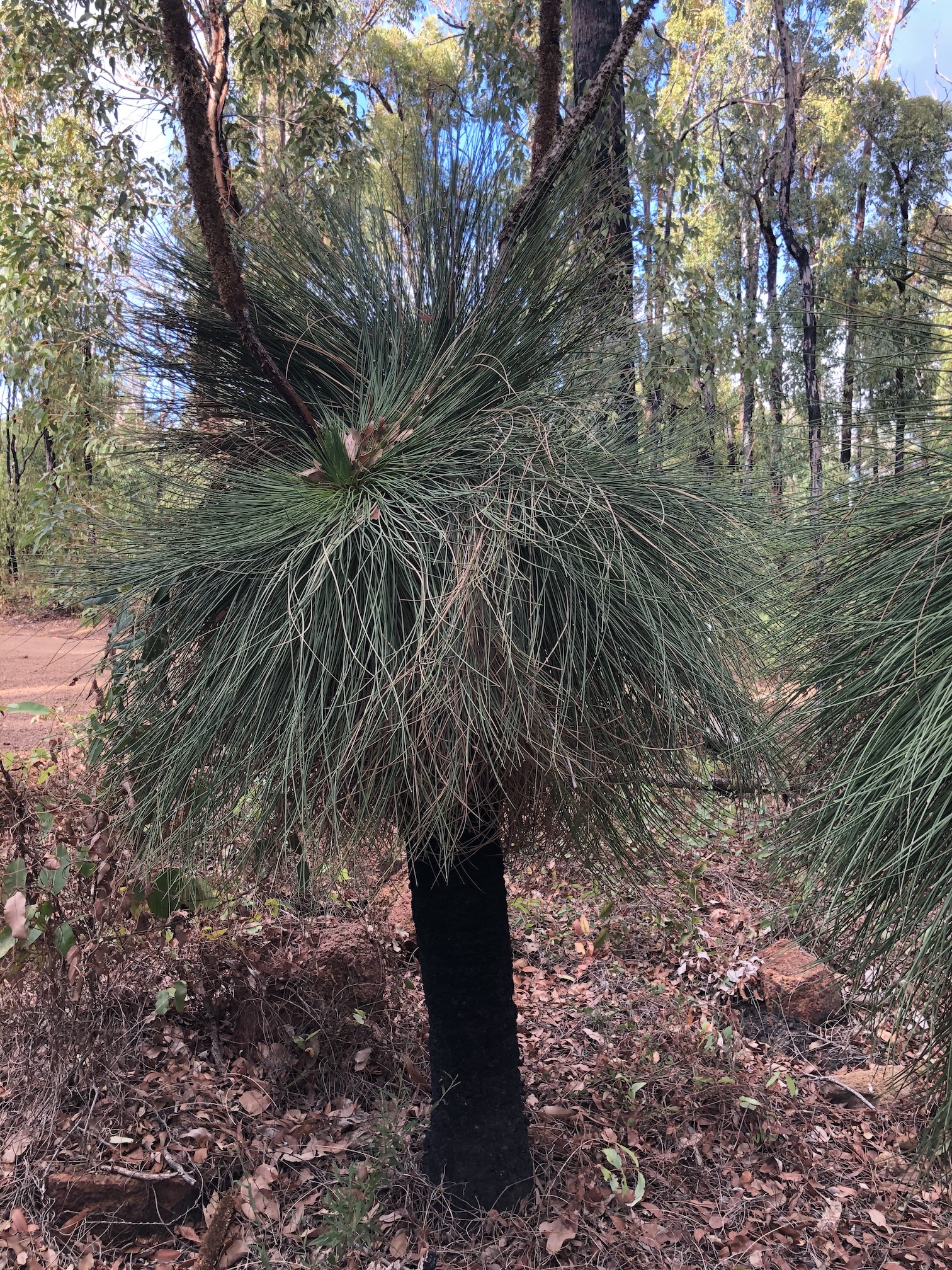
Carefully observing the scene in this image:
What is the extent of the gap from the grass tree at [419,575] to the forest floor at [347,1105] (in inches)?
9.0

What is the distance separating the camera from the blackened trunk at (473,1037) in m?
1.62

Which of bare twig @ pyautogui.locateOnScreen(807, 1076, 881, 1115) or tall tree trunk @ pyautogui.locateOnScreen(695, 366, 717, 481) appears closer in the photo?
tall tree trunk @ pyautogui.locateOnScreen(695, 366, 717, 481)

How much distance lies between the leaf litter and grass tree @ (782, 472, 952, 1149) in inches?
10.6

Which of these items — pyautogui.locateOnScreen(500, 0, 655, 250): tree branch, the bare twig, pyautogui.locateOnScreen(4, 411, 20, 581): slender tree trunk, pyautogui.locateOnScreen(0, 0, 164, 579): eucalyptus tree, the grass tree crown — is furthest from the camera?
pyautogui.locateOnScreen(4, 411, 20, 581): slender tree trunk

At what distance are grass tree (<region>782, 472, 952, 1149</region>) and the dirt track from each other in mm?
1232

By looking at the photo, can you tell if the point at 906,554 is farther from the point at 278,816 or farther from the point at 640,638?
the point at 278,816

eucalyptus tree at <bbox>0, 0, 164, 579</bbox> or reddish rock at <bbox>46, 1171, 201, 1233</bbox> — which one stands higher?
eucalyptus tree at <bbox>0, 0, 164, 579</bbox>

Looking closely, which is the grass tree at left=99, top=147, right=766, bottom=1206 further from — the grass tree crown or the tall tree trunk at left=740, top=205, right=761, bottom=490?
the tall tree trunk at left=740, top=205, right=761, bottom=490

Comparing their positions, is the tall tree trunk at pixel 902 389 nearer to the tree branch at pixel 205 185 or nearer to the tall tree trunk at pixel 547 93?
the tall tree trunk at pixel 547 93

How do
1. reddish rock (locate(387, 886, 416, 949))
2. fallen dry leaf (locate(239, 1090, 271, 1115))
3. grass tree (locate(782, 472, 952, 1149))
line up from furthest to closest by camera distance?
reddish rock (locate(387, 886, 416, 949))
fallen dry leaf (locate(239, 1090, 271, 1115))
grass tree (locate(782, 472, 952, 1149))

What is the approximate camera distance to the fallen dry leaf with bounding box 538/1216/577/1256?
1663 millimetres

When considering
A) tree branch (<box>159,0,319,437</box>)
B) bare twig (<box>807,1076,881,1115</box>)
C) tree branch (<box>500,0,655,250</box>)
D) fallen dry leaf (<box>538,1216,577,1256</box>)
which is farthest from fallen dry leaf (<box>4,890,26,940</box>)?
bare twig (<box>807,1076,881,1115</box>)

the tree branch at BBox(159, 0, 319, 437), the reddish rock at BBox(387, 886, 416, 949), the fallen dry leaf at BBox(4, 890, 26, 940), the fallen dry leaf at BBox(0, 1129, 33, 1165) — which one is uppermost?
the tree branch at BBox(159, 0, 319, 437)

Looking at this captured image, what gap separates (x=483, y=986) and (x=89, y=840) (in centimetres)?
82
